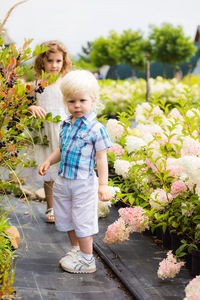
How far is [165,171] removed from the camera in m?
2.82

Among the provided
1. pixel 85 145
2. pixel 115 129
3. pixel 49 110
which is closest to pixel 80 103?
pixel 85 145

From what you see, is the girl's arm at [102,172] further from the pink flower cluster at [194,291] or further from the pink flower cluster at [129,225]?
the pink flower cluster at [194,291]

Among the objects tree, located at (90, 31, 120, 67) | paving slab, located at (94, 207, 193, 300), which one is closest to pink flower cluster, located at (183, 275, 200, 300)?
paving slab, located at (94, 207, 193, 300)

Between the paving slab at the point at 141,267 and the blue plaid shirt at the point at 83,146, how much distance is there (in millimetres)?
699

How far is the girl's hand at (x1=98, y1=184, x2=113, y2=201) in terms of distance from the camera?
2426mm

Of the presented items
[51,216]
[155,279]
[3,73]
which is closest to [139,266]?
[155,279]

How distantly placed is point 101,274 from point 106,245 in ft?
1.40

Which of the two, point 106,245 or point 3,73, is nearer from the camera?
point 3,73

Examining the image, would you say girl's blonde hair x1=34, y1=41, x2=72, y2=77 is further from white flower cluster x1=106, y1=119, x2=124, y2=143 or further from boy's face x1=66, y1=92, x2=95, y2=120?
boy's face x1=66, y1=92, x2=95, y2=120

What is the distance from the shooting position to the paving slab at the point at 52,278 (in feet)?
7.51

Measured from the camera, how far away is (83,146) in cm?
248

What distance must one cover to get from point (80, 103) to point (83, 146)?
10.8 inches

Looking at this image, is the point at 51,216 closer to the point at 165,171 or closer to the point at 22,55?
the point at 165,171

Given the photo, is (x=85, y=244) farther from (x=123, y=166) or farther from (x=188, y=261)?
Answer: (x=123, y=166)
